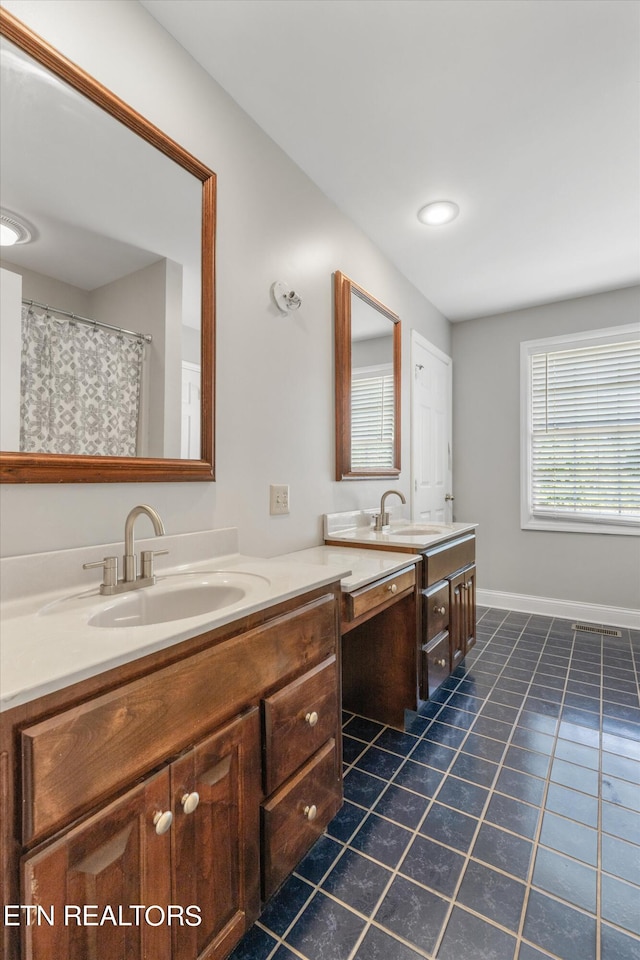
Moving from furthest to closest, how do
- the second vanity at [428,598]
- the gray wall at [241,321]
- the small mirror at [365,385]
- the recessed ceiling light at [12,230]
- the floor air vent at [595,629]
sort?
the floor air vent at [595,629]
the small mirror at [365,385]
the second vanity at [428,598]
the gray wall at [241,321]
the recessed ceiling light at [12,230]

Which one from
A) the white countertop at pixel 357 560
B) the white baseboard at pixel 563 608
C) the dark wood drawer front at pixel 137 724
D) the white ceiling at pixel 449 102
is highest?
the white ceiling at pixel 449 102

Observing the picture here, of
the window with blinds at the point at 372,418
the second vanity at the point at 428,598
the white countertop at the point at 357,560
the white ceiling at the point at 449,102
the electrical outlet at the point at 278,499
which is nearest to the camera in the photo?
the white ceiling at the point at 449,102

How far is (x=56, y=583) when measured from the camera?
1.07m

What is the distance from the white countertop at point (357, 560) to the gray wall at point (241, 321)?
0.11 m

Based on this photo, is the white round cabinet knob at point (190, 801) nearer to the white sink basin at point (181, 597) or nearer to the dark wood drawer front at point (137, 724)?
the dark wood drawer front at point (137, 724)

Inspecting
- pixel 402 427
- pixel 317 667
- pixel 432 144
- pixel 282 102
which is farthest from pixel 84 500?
pixel 402 427

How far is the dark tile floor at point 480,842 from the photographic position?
1053mm

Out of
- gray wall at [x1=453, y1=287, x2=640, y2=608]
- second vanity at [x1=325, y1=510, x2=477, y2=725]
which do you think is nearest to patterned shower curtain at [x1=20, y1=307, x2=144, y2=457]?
second vanity at [x1=325, y1=510, x2=477, y2=725]

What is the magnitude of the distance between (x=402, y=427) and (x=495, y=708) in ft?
5.54

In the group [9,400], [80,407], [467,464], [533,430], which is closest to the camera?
[9,400]

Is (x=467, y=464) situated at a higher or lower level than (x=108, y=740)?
higher

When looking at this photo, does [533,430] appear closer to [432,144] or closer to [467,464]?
[467,464]

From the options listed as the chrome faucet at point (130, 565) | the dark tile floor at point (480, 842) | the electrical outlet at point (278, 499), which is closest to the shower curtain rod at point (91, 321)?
the chrome faucet at point (130, 565)

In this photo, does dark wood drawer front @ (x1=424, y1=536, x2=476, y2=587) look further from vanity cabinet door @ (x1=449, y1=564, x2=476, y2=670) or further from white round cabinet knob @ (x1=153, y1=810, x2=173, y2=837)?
white round cabinet knob @ (x1=153, y1=810, x2=173, y2=837)
